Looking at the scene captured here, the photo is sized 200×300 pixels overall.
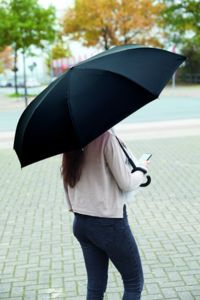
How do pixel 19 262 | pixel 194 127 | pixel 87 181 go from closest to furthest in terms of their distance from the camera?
Result: pixel 87 181 < pixel 19 262 < pixel 194 127

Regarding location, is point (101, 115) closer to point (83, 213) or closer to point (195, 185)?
point (83, 213)

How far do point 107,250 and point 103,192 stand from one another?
0.34 metres

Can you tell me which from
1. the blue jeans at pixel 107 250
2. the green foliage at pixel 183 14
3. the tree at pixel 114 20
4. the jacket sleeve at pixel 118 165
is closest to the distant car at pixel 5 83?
the tree at pixel 114 20

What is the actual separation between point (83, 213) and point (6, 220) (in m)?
3.55

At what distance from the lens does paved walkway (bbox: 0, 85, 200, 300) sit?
12.8 ft

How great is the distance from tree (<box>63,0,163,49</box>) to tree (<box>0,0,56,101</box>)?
652 inches

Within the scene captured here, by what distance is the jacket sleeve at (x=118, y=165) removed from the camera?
2500mm

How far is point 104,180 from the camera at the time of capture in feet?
8.42

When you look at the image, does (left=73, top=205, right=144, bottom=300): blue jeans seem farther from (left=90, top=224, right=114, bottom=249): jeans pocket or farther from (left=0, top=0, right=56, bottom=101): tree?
(left=0, top=0, right=56, bottom=101): tree

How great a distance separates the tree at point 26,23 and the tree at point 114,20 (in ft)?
54.3

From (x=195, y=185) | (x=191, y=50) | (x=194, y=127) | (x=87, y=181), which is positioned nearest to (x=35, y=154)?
(x=87, y=181)

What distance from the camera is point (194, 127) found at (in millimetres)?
14359

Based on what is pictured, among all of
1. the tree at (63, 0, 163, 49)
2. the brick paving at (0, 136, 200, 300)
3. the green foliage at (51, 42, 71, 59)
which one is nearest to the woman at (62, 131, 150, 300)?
the brick paving at (0, 136, 200, 300)

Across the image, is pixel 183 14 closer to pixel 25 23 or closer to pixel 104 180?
pixel 25 23
